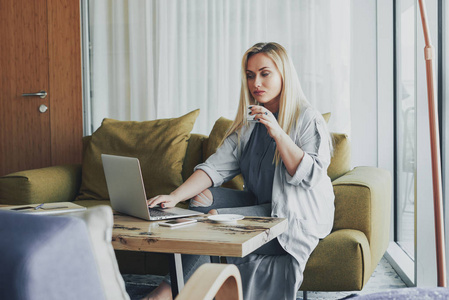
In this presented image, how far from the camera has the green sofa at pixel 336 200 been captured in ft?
5.96

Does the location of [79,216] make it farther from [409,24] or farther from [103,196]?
[409,24]

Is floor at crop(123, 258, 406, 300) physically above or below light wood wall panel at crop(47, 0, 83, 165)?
below

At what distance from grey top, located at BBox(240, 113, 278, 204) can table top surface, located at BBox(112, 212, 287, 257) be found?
488 mm

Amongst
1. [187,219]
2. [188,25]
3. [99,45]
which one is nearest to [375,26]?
[188,25]

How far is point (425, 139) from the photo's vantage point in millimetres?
2230

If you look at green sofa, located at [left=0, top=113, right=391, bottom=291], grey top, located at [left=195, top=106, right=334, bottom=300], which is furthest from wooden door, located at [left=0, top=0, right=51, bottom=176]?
grey top, located at [left=195, top=106, right=334, bottom=300]

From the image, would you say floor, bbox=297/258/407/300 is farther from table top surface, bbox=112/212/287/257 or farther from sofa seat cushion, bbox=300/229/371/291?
table top surface, bbox=112/212/287/257

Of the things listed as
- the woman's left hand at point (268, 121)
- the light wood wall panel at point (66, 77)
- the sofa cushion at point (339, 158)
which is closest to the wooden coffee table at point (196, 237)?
the woman's left hand at point (268, 121)

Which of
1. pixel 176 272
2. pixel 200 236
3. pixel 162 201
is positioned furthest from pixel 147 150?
pixel 200 236

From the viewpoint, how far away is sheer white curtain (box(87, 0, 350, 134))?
3.04 m

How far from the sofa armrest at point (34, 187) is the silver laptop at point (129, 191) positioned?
3.02 feet

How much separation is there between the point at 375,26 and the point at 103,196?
198 cm

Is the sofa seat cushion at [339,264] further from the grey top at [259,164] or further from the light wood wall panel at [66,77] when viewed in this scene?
the light wood wall panel at [66,77]

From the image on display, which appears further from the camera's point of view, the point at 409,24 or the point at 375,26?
the point at 375,26
